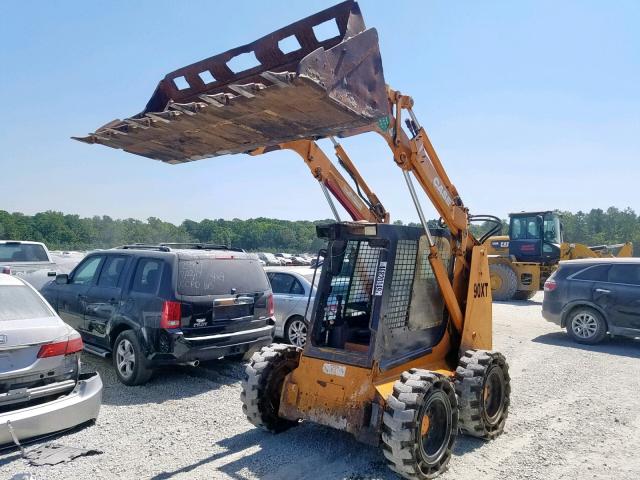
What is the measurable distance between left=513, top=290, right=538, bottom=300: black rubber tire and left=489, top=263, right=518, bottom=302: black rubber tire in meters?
0.50

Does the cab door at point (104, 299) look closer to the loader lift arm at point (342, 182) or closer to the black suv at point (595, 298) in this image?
the loader lift arm at point (342, 182)

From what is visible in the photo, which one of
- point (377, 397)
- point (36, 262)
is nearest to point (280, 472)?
point (377, 397)

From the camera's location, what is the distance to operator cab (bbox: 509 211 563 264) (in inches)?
725

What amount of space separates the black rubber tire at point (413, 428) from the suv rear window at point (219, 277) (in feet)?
11.1

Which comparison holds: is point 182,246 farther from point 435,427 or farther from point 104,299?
point 435,427

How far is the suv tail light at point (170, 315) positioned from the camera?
249 inches

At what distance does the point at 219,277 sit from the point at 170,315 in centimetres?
92

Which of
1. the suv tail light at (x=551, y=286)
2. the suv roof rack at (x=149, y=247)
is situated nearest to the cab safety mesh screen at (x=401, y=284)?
the suv roof rack at (x=149, y=247)

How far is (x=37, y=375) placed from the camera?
4.47 metres

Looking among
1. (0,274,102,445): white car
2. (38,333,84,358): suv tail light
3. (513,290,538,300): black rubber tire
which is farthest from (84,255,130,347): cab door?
(513,290,538,300): black rubber tire

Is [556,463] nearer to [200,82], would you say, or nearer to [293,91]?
[293,91]

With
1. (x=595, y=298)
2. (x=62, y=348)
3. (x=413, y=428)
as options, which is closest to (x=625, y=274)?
(x=595, y=298)

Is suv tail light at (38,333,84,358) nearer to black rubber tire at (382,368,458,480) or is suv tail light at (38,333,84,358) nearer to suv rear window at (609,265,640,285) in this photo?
black rubber tire at (382,368,458,480)

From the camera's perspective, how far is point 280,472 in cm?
429
